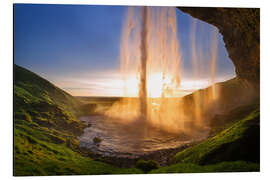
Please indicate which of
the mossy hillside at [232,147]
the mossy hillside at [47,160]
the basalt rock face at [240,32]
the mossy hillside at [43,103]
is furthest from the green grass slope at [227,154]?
the mossy hillside at [43,103]

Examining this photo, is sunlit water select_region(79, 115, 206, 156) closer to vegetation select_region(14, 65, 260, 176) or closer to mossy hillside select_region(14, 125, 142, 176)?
vegetation select_region(14, 65, 260, 176)

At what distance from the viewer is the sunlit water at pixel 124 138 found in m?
5.38

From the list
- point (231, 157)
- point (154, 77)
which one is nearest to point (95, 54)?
point (154, 77)

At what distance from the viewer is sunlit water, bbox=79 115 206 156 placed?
17.7ft

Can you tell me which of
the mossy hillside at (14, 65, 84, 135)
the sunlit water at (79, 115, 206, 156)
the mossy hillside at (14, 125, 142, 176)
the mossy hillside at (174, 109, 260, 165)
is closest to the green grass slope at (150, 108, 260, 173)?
the mossy hillside at (174, 109, 260, 165)

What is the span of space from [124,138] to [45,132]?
271cm

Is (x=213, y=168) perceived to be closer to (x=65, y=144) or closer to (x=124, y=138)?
(x=124, y=138)

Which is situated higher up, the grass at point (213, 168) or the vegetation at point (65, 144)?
the vegetation at point (65, 144)

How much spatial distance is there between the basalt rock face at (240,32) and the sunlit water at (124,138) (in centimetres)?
309

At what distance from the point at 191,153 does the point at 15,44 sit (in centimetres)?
697

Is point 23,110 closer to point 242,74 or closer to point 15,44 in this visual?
point 15,44

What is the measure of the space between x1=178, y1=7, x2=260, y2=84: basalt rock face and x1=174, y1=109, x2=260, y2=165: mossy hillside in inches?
65.7

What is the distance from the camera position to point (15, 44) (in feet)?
16.4

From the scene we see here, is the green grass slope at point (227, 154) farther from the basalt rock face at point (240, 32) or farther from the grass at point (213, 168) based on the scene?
the basalt rock face at point (240, 32)
